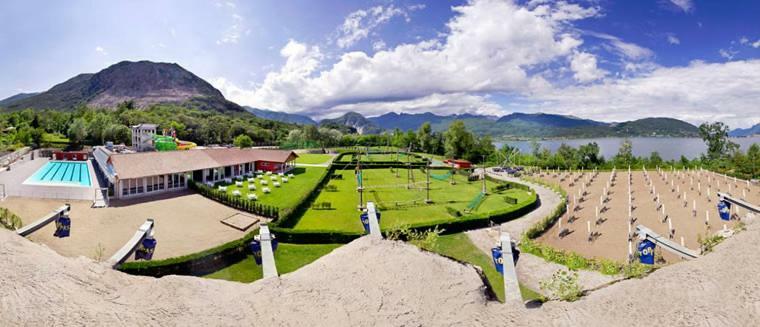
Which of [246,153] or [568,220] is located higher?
[246,153]

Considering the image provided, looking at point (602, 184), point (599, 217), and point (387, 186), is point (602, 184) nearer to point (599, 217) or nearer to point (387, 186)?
point (599, 217)

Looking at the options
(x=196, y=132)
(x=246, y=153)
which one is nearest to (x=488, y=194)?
(x=246, y=153)

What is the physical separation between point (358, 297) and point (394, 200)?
2483 centimetres

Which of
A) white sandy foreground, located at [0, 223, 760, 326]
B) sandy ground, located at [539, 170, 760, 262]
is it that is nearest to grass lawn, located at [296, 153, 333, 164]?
sandy ground, located at [539, 170, 760, 262]

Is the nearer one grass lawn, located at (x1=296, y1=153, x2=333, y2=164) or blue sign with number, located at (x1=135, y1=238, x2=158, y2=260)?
blue sign with number, located at (x1=135, y1=238, x2=158, y2=260)

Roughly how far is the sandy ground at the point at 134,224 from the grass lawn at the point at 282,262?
2.77 metres

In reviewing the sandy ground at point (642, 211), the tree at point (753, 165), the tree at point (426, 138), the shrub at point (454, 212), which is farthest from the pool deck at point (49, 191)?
the tree at point (426, 138)

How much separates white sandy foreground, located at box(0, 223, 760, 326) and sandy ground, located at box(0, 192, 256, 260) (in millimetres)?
10915

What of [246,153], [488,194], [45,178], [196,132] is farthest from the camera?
[196,132]

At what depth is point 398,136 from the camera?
100m

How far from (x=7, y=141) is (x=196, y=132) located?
35103mm

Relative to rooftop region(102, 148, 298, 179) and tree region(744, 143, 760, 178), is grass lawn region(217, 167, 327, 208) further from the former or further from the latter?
tree region(744, 143, 760, 178)

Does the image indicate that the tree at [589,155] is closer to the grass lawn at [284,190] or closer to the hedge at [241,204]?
the grass lawn at [284,190]

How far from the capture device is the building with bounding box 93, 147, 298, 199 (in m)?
24.6
